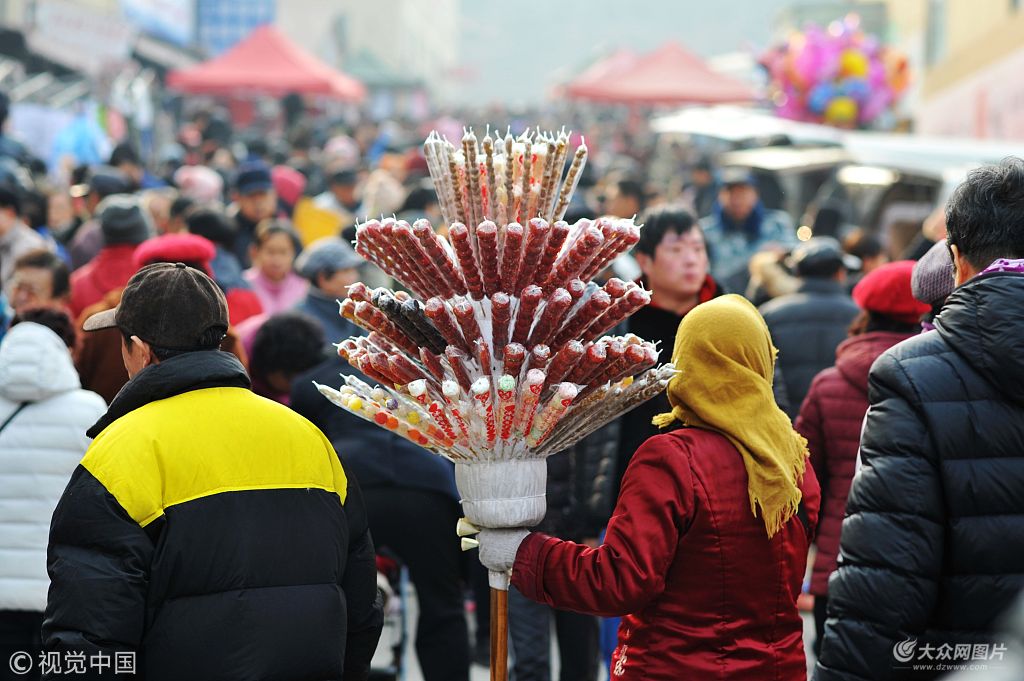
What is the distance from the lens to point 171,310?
333cm

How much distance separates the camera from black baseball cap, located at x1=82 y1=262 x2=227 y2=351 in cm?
333

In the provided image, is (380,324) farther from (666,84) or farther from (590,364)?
(666,84)

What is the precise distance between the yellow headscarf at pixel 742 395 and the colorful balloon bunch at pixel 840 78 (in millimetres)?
13250

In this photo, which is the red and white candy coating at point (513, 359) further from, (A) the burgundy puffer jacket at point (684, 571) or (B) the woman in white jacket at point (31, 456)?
(B) the woman in white jacket at point (31, 456)

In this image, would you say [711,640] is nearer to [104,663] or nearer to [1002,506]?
[1002,506]

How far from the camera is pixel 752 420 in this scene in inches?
132

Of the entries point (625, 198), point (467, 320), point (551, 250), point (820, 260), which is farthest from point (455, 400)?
point (625, 198)

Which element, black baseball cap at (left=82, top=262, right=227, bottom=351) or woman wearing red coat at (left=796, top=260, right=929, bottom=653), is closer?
black baseball cap at (left=82, top=262, right=227, bottom=351)

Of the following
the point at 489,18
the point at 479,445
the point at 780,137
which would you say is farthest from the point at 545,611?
the point at 489,18

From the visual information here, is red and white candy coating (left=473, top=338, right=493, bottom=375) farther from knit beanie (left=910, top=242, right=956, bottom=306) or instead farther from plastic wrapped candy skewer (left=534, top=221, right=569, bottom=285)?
knit beanie (left=910, top=242, right=956, bottom=306)

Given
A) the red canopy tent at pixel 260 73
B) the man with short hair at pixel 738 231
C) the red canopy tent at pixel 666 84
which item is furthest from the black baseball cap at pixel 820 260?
the red canopy tent at pixel 666 84

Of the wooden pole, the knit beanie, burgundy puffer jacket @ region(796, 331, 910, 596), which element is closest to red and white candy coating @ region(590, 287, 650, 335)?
the wooden pole

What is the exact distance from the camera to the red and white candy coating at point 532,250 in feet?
→ 11.1

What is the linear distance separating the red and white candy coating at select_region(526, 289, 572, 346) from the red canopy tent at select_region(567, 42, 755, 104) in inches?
828
